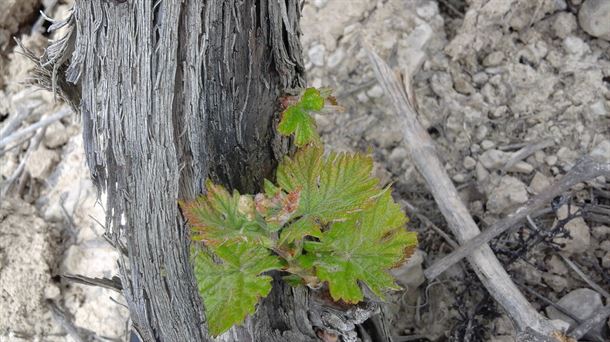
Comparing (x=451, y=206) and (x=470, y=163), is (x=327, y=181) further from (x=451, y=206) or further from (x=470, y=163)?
(x=470, y=163)

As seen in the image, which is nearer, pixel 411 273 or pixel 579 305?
pixel 579 305

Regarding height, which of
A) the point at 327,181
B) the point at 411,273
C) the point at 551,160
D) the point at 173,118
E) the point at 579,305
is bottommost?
the point at 579,305

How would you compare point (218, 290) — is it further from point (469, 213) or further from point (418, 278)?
point (469, 213)

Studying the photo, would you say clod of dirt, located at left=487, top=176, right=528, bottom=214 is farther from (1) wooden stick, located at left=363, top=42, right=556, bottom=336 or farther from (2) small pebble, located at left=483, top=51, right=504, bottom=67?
(2) small pebble, located at left=483, top=51, right=504, bottom=67

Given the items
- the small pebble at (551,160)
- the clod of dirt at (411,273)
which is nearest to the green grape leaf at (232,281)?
the clod of dirt at (411,273)

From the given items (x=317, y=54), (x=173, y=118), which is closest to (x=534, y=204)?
(x=317, y=54)

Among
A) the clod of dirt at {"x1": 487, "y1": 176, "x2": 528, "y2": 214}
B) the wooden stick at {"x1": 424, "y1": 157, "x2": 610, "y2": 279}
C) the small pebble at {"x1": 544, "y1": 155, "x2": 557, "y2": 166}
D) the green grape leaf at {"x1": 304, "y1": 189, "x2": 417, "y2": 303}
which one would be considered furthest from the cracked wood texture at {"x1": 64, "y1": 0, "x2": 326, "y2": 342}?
the small pebble at {"x1": 544, "y1": 155, "x2": 557, "y2": 166}
